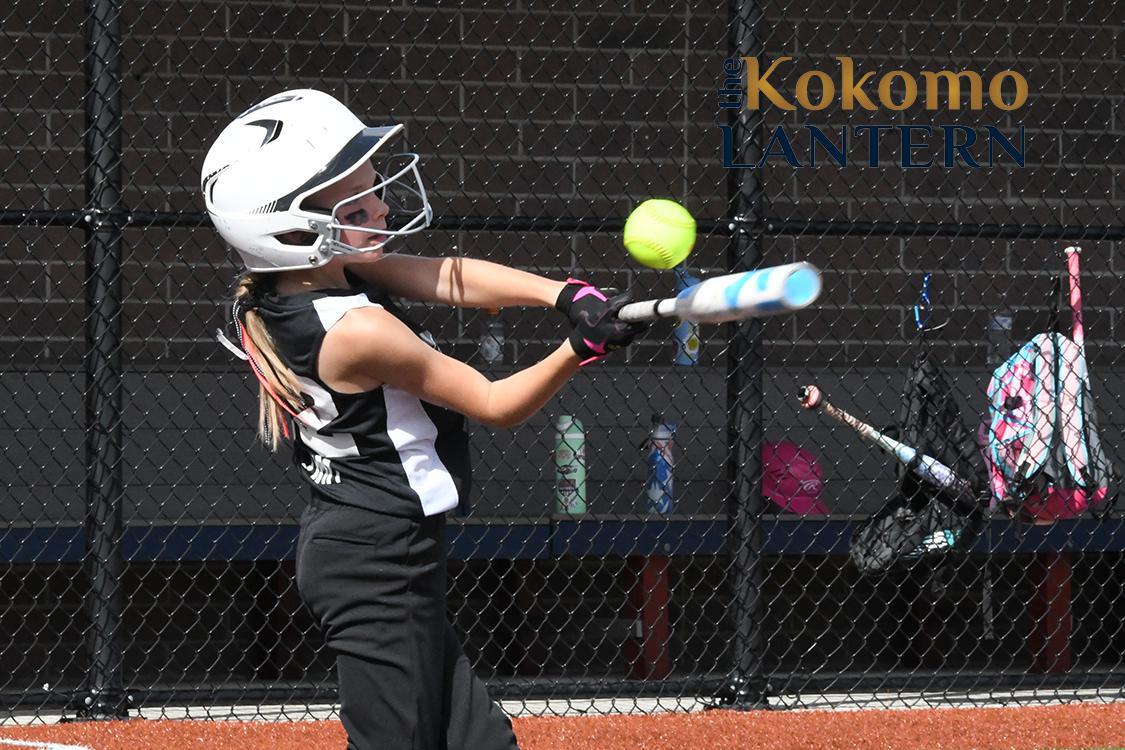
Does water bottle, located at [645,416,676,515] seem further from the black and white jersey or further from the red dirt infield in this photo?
the black and white jersey

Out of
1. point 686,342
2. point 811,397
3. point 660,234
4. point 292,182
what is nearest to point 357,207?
point 292,182

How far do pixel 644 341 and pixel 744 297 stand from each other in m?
4.48

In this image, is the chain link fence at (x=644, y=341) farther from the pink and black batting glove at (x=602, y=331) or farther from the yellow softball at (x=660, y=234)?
the pink and black batting glove at (x=602, y=331)

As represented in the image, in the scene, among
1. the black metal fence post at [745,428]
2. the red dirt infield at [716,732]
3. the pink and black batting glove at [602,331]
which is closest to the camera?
the pink and black batting glove at [602,331]

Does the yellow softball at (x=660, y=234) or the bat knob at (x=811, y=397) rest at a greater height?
the yellow softball at (x=660, y=234)

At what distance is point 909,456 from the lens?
5691mm

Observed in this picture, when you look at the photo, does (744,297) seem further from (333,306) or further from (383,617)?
(383,617)

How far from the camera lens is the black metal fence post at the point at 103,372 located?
15.7ft

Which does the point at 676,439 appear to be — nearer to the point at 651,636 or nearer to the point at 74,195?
the point at 651,636

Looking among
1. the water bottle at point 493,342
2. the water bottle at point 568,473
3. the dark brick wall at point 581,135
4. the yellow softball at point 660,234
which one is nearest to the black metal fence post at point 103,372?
the dark brick wall at point 581,135

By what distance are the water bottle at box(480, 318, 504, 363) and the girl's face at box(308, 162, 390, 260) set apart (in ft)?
11.5

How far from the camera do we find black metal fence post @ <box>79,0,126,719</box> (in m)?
4.79

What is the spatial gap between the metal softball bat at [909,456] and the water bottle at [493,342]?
4.38ft

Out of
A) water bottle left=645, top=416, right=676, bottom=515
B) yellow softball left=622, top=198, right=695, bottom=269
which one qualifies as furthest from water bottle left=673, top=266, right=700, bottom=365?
yellow softball left=622, top=198, right=695, bottom=269
